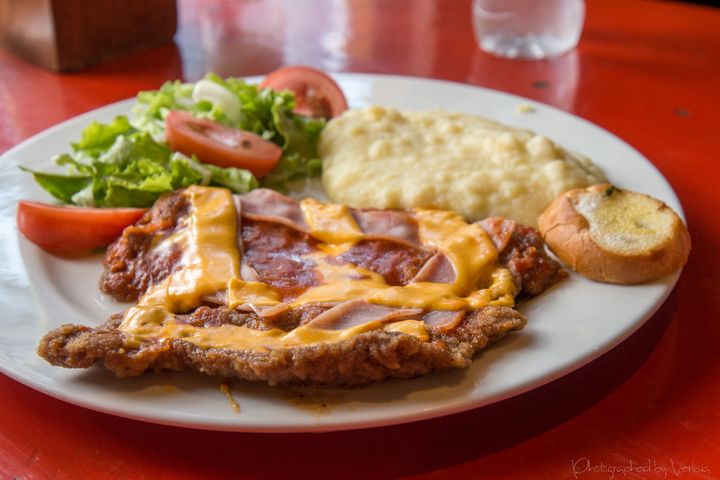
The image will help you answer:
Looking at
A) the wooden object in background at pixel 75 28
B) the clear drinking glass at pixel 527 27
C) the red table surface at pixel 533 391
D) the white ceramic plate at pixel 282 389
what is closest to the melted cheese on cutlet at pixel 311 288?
the white ceramic plate at pixel 282 389

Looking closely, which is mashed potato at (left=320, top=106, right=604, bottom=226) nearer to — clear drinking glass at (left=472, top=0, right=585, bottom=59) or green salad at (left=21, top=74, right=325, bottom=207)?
green salad at (left=21, top=74, right=325, bottom=207)

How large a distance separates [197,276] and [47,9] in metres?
3.05

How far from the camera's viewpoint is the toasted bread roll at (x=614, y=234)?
2840 millimetres

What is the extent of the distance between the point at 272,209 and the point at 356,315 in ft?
2.78

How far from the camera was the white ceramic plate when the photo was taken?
223 cm

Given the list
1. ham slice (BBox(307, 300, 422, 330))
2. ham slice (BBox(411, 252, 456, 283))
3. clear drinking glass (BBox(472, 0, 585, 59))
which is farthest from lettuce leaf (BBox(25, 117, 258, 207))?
clear drinking glass (BBox(472, 0, 585, 59))

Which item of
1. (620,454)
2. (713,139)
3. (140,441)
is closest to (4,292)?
(140,441)

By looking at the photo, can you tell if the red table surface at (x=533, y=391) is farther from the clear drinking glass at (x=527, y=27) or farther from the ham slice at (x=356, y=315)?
the ham slice at (x=356, y=315)

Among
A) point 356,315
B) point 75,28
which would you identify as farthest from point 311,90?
point 356,315

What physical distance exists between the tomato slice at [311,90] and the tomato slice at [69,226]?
1.41 meters

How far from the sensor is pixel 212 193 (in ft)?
10.5

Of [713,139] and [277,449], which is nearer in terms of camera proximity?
[277,449]

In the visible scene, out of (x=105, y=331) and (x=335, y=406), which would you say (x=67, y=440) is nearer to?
(x=105, y=331)

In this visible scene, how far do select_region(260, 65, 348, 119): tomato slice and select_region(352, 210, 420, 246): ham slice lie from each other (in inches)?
53.2
